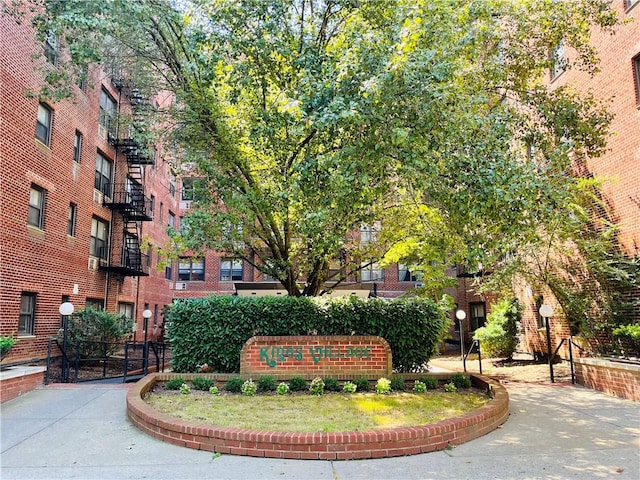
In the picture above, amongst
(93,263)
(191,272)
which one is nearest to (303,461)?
(93,263)

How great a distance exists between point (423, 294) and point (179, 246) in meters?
6.84

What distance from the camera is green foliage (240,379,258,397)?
810 centimetres

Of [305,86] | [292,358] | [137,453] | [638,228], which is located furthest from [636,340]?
[137,453]

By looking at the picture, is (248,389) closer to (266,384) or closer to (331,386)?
(266,384)

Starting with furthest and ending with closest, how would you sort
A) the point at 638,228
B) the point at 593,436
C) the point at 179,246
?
the point at 179,246, the point at 638,228, the point at 593,436

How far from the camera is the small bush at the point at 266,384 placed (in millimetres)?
8297

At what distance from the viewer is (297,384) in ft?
27.5

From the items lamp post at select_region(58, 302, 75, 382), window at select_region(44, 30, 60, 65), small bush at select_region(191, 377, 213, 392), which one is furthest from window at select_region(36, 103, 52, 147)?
small bush at select_region(191, 377, 213, 392)

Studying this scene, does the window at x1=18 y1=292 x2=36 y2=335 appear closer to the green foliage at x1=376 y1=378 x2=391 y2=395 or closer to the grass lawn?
the grass lawn

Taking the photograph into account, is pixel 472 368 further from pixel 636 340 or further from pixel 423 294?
pixel 636 340

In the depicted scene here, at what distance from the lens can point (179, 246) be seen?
39.8 ft

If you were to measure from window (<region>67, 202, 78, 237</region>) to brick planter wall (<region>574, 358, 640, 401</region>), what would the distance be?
49.2 feet

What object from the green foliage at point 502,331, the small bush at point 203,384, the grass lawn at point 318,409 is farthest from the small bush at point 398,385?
the green foliage at point 502,331

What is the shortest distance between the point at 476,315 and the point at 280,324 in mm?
17931
